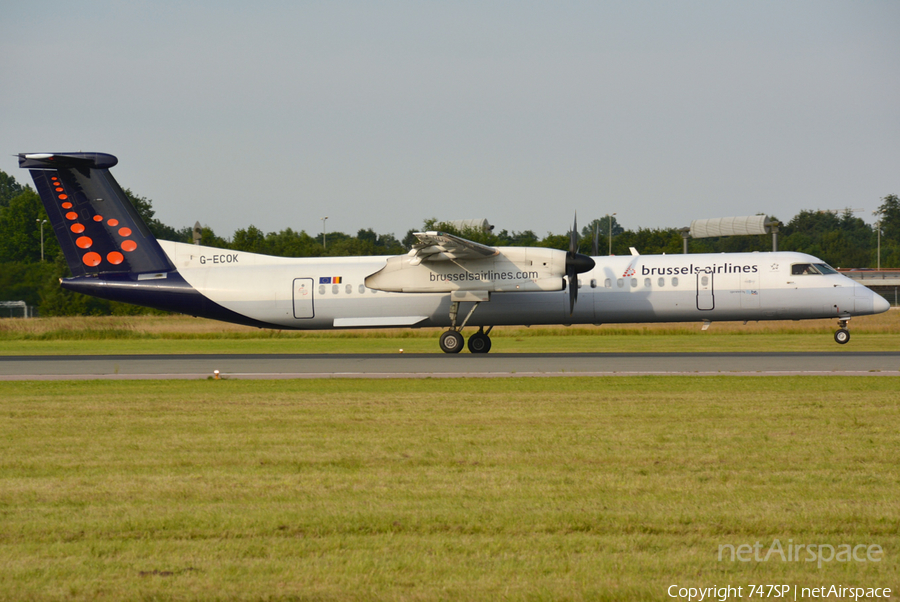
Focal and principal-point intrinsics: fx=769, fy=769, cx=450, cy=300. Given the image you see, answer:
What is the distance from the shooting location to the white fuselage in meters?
25.5

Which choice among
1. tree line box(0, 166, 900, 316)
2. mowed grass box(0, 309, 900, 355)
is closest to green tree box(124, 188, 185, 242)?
tree line box(0, 166, 900, 316)

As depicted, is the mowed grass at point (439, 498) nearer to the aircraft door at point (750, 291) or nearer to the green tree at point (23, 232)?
the aircraft door at point (750, 291)

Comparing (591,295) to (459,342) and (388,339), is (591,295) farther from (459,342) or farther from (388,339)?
(388,339)

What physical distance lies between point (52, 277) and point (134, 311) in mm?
7668

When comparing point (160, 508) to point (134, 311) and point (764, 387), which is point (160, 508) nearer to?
point (764, 387)

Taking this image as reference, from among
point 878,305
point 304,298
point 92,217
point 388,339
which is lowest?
point 388,339

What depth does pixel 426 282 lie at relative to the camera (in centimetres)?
2573

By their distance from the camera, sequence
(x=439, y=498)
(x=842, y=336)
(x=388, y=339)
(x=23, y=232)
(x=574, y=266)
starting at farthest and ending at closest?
(x=23, y=232) < (x=388, y=339) < (x=842, y=336) < (x=574, y=266) < (x=439, y=498)

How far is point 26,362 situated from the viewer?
24594mm

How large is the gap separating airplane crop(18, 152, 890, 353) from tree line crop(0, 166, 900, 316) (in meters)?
18.7

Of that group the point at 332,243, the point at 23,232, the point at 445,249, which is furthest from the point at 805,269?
the point at 23,232

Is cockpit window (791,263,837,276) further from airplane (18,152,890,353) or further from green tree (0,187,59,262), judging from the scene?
green tree (0,187,59,262)

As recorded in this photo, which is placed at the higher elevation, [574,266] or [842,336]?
[574,266]

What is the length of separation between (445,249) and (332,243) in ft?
266
